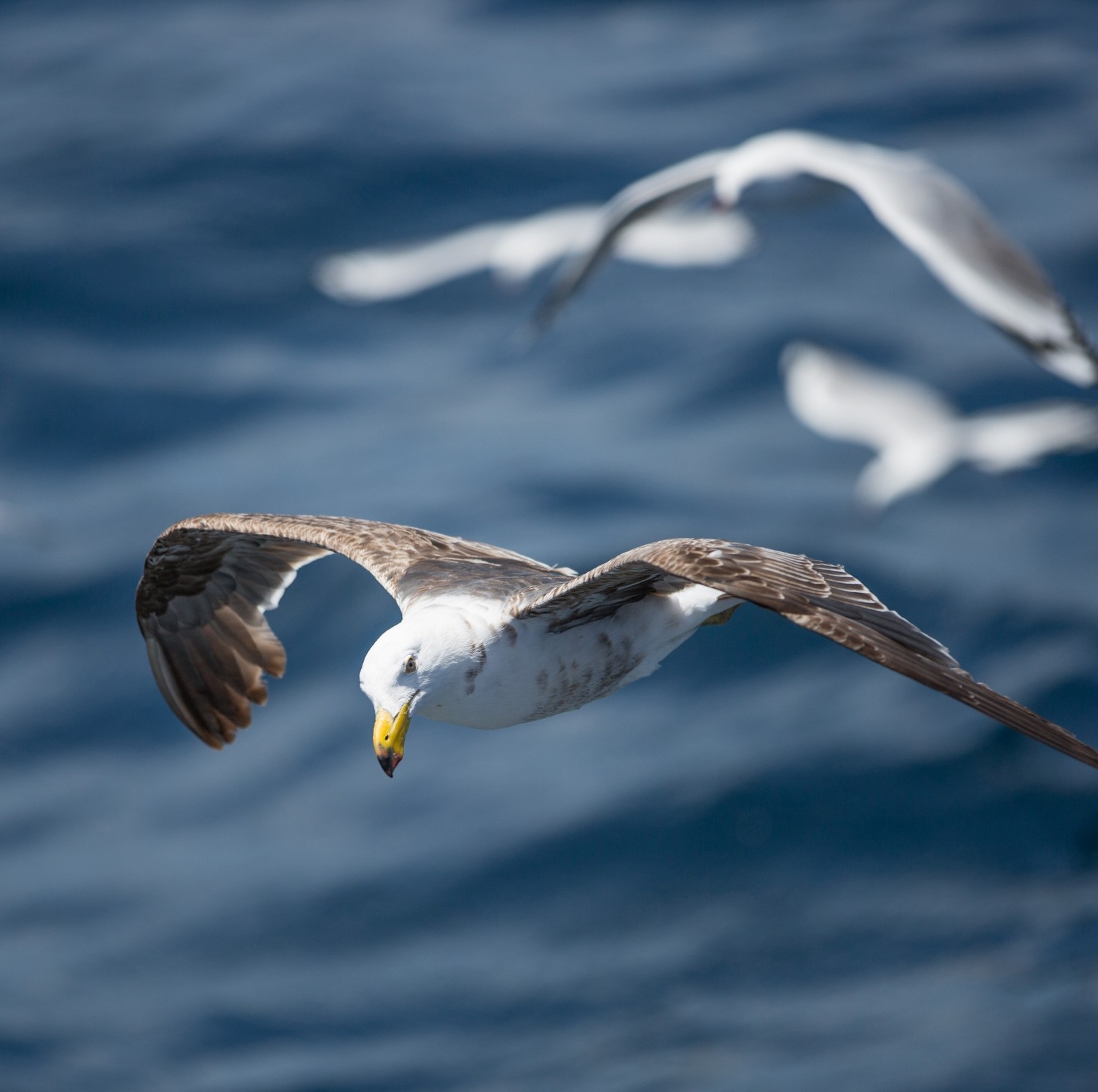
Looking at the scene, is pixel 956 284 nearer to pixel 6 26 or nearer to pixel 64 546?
pixel 64 546

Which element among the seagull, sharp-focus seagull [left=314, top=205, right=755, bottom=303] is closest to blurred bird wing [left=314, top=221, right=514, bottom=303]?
sharp-focus seagull [left=314, top=205, right=755, bottom=303]

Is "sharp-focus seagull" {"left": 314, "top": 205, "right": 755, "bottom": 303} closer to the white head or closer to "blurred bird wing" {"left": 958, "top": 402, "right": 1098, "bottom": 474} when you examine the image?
"blurred bird wing" {"left": 958, "top": 402, "right": 1098, "bottom": 474}

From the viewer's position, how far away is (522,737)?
22547mm

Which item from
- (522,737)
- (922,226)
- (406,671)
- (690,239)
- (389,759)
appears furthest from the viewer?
(522,737)

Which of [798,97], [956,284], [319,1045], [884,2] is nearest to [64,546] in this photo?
[319,1045]

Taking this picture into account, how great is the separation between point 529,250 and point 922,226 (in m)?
7.25

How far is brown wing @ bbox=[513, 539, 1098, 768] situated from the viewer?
5.95 m

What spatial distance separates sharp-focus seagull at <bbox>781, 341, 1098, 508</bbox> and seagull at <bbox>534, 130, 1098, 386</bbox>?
17.7 feet

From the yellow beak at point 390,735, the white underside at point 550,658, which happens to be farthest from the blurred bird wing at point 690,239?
the yellow beak at point 390,735

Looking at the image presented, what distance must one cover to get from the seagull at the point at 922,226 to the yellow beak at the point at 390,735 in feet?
21.3

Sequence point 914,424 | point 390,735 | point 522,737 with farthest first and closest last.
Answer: point 522,737 → point 914,424 → point 390,735

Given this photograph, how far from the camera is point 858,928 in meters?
20.9

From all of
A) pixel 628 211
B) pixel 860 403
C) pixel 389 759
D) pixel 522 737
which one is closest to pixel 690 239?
pixel 860 403

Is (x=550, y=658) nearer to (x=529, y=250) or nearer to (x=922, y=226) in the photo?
(x=922, y=226)
